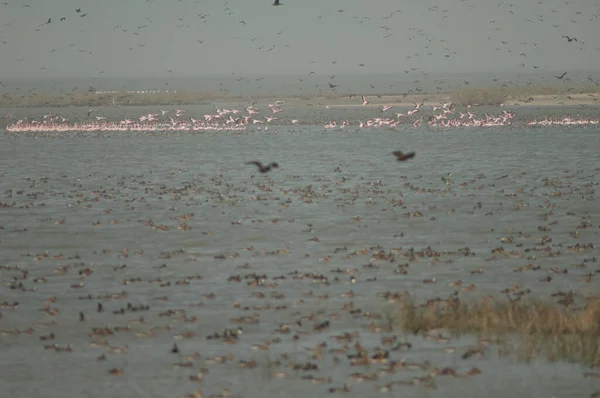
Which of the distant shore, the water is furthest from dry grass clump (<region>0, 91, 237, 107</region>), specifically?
the water

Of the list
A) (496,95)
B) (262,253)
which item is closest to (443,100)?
(496,95)

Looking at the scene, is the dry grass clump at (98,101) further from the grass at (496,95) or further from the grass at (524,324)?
the grass at (524,324)

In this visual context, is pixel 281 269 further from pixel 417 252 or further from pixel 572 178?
pixel 572 178

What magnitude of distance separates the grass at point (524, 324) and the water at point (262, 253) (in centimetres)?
58

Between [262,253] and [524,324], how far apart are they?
478 inches

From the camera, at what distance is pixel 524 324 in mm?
23172

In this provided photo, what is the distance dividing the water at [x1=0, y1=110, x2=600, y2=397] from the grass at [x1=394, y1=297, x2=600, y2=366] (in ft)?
1.91

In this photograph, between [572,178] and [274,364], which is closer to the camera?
[274,364]

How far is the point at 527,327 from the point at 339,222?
17.9m

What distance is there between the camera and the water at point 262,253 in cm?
2067

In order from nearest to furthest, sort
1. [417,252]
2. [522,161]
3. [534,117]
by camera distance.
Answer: [417,252] → [522,161] → [534,117]

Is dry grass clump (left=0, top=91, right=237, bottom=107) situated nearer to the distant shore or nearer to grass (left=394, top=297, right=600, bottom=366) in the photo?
the distant shore

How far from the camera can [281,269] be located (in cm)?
3095

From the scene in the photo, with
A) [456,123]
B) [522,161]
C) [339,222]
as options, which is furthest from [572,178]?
[456,123]
